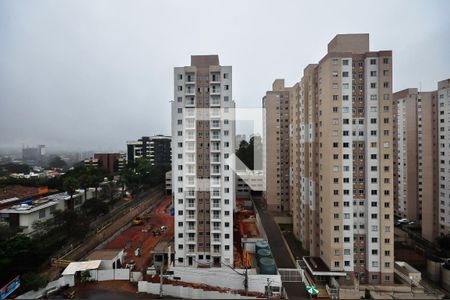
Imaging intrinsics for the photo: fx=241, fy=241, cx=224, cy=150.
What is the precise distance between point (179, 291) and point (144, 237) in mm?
4788

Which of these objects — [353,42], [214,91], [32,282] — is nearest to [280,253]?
[214,91]

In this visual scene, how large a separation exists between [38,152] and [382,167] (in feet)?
68.6

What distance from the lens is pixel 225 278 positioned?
7.83 m

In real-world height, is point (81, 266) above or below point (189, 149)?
below

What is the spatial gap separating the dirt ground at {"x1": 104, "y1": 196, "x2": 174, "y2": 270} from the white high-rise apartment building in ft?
5.09

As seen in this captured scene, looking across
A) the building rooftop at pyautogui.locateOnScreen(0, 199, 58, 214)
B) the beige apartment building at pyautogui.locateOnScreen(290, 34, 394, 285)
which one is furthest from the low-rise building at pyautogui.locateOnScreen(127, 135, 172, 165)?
the beige apartment building at pyautogui.locateOnScreen(290, 34, 394, 285)

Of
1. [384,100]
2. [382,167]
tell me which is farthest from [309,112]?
[382,167]

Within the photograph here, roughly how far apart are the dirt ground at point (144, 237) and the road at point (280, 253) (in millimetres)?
4617

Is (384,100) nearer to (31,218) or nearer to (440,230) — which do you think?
(440,230)

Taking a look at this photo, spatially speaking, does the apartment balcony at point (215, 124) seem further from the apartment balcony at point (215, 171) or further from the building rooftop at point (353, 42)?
the building rooftop at point (353, 42)

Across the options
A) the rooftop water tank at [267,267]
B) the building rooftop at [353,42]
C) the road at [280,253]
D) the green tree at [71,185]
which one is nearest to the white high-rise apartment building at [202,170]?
the rooftop water tank at [267,267]

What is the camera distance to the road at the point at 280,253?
765 cm

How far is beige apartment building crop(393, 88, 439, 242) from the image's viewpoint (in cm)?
1265

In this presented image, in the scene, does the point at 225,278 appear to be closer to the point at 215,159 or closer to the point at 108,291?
the point at 108,291
